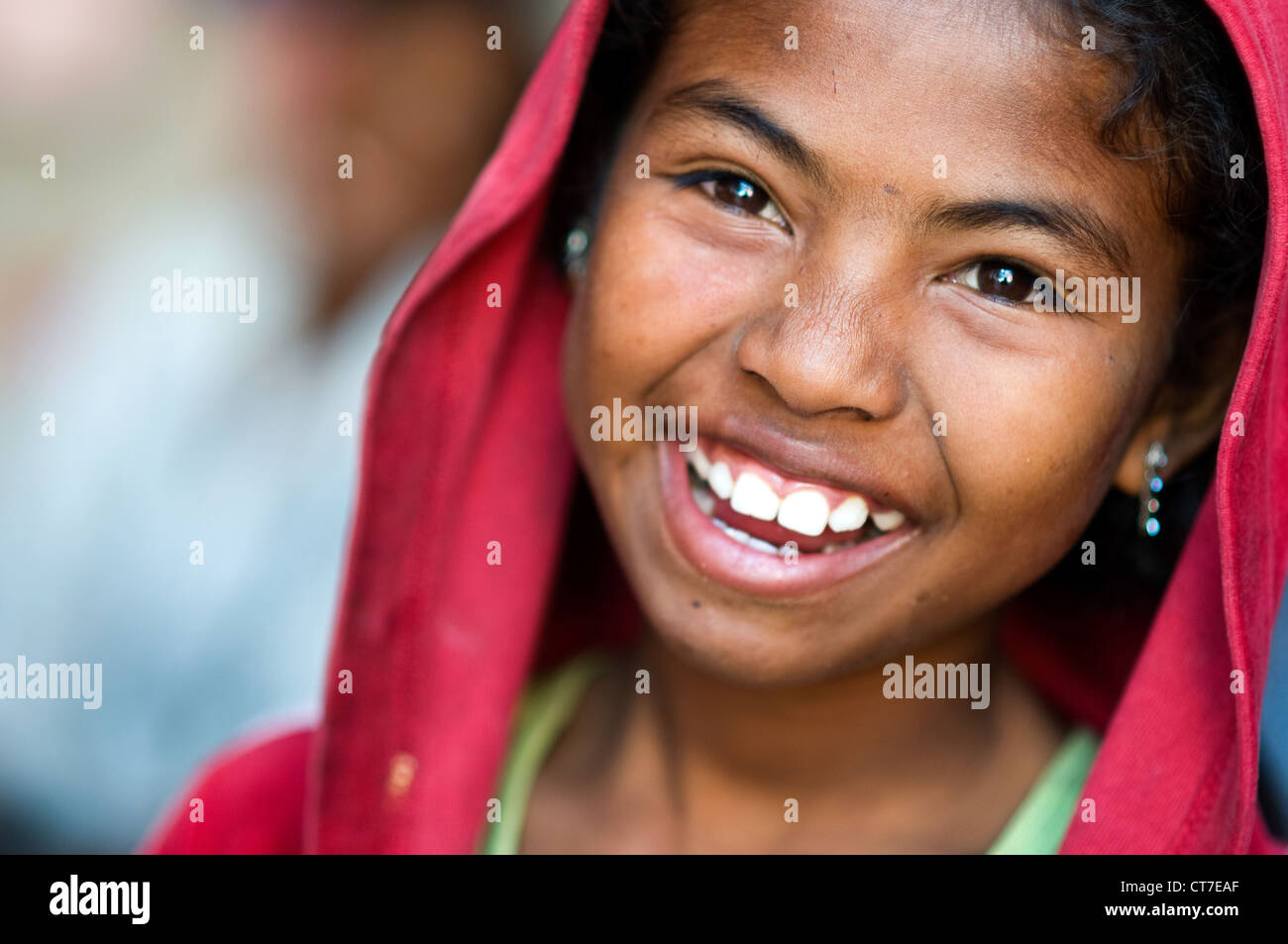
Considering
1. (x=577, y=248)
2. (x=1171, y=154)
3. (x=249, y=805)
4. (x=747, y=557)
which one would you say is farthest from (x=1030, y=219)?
(x=249, y=805)

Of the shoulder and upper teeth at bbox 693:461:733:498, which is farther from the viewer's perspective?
the shoulder

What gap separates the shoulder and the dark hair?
811 mm

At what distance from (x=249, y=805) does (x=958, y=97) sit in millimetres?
1213

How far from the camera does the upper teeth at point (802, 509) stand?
1313mm

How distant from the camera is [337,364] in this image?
2828mm

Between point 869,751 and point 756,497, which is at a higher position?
point 756,497

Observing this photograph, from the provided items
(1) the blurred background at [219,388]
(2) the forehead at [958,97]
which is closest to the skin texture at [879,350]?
(2) the forehead at [958,97]

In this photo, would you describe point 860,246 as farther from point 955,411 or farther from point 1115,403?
point 1115,403

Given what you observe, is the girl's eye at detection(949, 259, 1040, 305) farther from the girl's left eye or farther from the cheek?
the girl's left eye

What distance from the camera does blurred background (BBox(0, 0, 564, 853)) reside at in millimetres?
2723

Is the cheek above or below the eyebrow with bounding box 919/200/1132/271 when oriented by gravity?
below

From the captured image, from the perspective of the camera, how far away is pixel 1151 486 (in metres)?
1.44

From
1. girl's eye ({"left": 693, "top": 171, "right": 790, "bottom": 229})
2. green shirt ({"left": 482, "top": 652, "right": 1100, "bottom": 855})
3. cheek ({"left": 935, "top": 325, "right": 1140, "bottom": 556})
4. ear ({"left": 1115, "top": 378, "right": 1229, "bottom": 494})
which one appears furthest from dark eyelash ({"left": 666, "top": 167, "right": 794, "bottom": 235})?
green shirt ({"left": 482, "top": 652, "right": 1100, "bottom": 855})

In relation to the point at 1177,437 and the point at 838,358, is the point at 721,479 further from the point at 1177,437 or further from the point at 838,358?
the point at 1177,437
